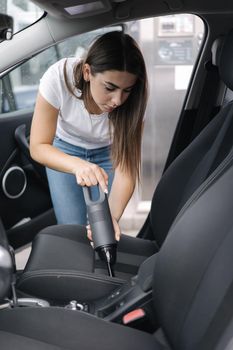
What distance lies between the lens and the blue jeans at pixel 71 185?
2223 millimetres

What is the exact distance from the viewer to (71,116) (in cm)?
209

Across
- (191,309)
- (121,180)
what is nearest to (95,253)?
(121,180)

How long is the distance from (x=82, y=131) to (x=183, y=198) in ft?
1.54

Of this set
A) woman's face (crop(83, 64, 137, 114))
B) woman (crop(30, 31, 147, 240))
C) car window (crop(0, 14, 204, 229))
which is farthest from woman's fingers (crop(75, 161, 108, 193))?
car window (crop(0, 14, 204, 229))

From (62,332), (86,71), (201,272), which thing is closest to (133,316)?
(62,332)

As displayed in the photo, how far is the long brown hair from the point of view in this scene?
1817 millimetres

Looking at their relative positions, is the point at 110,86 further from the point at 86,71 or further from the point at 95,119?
the point at 95,119

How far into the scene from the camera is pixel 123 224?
3.55 m

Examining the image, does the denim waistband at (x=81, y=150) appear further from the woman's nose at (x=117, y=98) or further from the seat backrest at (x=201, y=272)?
the seat backrest at (x=201, y=272)

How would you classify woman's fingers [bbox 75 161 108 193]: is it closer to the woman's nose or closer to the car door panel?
the woman's nose

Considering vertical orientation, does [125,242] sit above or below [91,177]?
below

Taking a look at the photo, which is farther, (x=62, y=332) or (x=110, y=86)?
(x=110, y=86)

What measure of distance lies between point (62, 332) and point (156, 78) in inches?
89.5

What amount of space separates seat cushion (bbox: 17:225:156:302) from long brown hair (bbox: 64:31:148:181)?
0.85 feet
